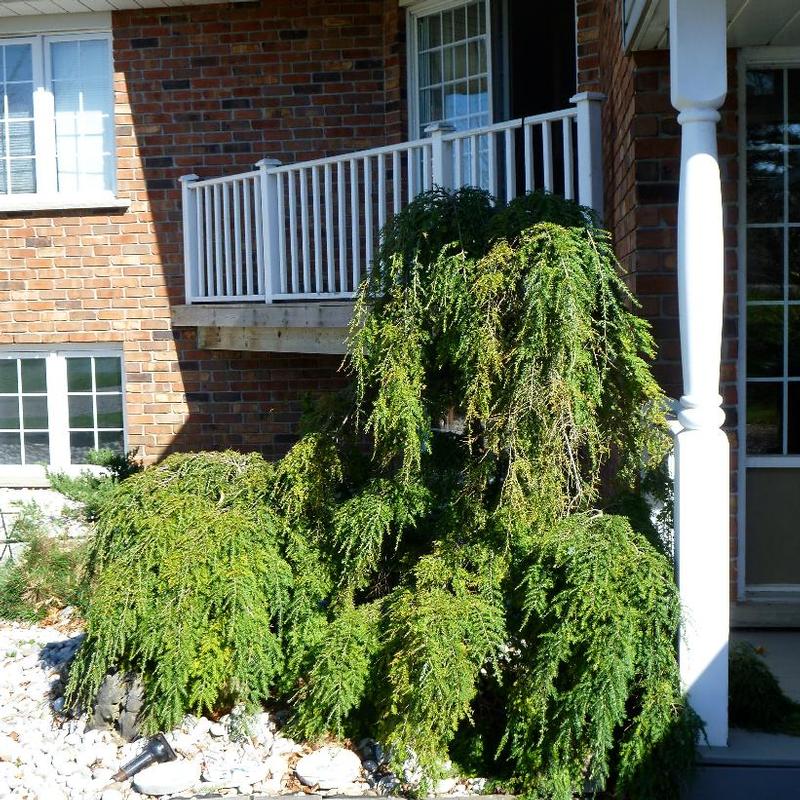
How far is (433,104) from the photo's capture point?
8695 millimetres

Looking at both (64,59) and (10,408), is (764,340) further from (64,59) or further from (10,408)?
(10,408)

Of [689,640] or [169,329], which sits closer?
[689,640]

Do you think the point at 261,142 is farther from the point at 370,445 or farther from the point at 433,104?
the point at 370,445

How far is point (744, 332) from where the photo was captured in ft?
17.3

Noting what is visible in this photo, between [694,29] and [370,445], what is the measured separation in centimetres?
251

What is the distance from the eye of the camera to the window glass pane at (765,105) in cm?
529

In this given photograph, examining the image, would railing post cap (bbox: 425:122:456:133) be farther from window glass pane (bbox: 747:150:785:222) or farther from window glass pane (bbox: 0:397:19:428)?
window glass pane (bbox: 0:397:19:428)

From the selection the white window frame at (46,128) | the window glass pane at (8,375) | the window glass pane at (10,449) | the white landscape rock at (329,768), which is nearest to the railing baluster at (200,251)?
the white window frame at (46,128)

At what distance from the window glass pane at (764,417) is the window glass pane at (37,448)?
6.82 metres

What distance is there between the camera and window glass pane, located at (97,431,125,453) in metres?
9.82

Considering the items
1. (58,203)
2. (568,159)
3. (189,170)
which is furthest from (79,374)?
(568,159)

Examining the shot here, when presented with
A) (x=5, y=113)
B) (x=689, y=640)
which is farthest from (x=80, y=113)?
(x=689, y=640)

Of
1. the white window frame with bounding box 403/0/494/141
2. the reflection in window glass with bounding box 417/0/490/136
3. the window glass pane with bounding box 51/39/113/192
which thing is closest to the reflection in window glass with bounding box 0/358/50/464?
the window glass pane with bounding box 51/39/113/192

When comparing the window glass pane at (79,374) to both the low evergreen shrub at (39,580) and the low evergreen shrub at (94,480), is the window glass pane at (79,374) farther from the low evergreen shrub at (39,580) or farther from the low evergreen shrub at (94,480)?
the low evergreen shrub at (39,580)
